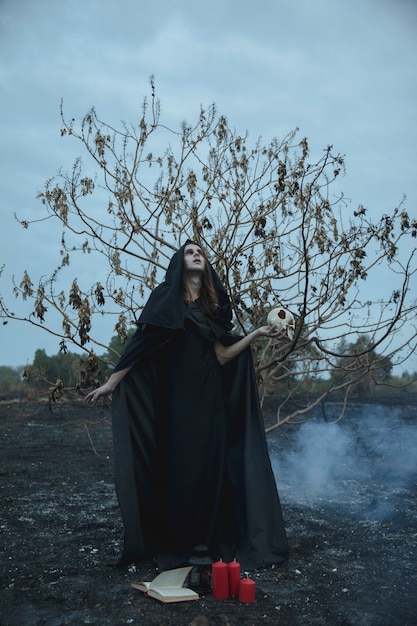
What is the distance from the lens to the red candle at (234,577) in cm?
350

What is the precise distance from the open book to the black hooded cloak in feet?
0.68

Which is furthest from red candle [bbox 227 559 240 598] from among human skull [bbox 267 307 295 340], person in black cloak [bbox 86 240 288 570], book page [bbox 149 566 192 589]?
human skull [bbox 267 307 295 340]

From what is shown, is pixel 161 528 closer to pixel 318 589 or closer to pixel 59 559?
pixel 59 559

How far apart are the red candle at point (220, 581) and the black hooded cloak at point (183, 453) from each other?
20.4 inches

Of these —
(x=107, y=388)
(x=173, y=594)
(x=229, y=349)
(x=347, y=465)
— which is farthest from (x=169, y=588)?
(x=347, y=465)

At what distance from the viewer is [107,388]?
13.2ft

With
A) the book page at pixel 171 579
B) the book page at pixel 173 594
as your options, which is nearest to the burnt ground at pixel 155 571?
the book page at pixel 173 594

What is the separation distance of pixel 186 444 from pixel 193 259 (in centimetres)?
131

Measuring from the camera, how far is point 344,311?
620cm

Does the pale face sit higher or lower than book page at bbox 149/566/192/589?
higher

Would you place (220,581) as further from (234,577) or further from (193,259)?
(193,259)

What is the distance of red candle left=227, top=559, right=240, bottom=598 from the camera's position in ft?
11.5

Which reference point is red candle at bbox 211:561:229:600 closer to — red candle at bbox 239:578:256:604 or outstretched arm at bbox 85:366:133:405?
red candle at bbox 239:578:256:604

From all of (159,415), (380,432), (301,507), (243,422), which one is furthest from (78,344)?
(380,432)
